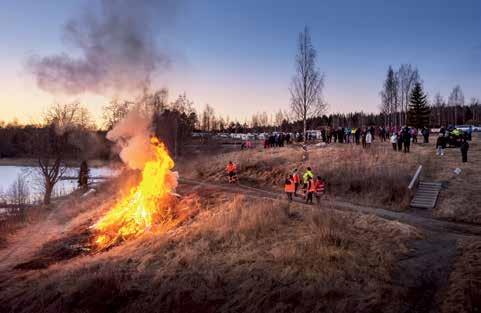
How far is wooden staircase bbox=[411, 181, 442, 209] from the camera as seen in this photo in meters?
20.1

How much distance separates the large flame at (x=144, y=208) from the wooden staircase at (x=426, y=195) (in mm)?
13387

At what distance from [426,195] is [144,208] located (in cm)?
1593

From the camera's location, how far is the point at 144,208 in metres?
20.6

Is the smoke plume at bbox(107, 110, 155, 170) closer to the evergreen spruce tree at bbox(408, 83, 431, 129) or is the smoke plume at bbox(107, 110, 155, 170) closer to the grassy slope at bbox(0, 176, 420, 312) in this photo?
the grassy slope at bbox(0, 176, 420, 312)

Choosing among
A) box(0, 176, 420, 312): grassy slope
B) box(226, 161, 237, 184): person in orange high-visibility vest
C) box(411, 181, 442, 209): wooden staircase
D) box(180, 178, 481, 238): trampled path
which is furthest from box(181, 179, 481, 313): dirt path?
box(226, 161, 237, 184): person in orange high-visibility vest

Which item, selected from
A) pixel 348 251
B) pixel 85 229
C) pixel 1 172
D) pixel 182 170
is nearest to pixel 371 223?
pixel 348 251

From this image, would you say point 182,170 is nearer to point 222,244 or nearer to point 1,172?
point 222,244

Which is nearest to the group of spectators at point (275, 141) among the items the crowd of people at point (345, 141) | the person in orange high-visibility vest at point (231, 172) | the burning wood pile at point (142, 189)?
the crowd of people at point (345, 141)

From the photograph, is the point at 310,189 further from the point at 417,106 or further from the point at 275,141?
the point at 417,106

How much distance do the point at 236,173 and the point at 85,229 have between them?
14600mm

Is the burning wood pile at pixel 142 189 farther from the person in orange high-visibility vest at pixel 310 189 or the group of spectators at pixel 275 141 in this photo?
the group of spectators at pixel 275 141

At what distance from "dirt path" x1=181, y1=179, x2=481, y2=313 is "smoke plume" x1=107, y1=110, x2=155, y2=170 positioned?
12421mm

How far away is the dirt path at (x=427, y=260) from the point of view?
9.39 meters

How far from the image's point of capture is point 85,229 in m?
20.6
